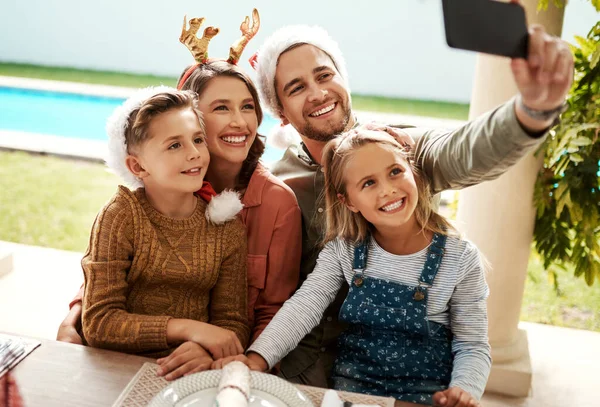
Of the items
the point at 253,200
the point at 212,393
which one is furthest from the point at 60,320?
the point at 212,393

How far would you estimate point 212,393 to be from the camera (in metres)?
1.24

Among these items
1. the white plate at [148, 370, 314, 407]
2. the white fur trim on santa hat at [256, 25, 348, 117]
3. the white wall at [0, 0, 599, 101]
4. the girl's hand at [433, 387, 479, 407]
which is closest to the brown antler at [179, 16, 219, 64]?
the white fur trim on santa hat at [256, 25, 348, 117]

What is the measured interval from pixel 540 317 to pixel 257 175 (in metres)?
2.63

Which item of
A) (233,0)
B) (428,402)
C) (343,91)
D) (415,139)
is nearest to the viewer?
(428,402)

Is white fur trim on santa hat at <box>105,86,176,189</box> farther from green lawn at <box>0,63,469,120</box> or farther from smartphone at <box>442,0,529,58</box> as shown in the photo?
green lawn at <box>0,63,469,120</box>

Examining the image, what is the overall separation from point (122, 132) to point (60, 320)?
207 centimetres

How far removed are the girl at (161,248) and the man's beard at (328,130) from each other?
50 cm

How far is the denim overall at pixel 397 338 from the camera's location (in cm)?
164

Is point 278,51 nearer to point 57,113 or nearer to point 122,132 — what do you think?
point 122,132

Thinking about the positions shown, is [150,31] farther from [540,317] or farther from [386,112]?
[540,317]

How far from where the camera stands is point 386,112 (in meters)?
9.91

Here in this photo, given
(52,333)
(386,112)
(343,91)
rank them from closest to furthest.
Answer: (343,91), (52,333), (386,112)

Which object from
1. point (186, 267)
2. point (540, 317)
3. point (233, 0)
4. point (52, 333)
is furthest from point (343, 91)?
point (233, 0)

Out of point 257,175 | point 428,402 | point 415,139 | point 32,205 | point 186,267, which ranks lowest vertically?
point 32,205
